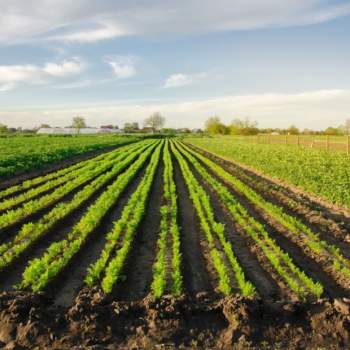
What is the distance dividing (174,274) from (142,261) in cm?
124

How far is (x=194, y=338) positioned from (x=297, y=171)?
16070 mm

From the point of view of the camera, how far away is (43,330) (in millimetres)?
5043

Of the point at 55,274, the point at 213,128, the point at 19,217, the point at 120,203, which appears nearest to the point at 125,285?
the point at 55,274

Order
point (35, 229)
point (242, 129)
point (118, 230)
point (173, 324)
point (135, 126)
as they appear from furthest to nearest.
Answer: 1. point (135, 126)
2. point (242, 129)
3. point (35, 229)
4. point (118, 230)
5. point (173, 324)

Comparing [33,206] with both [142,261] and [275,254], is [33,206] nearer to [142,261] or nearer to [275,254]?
[142,261]

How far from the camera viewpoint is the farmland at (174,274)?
199 inches

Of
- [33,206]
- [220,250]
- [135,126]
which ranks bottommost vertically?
[220,250]

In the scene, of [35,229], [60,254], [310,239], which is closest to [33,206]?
[35,229]

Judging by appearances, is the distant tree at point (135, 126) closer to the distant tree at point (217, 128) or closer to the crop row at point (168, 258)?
the distant tree at point (217, 128)

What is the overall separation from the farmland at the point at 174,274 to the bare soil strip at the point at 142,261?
1.1 inches

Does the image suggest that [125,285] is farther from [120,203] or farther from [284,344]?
[120,203]

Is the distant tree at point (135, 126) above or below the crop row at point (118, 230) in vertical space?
above

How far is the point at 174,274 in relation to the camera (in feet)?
21.2

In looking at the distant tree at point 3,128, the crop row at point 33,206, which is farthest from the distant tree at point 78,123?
the crop row at point 33,206
